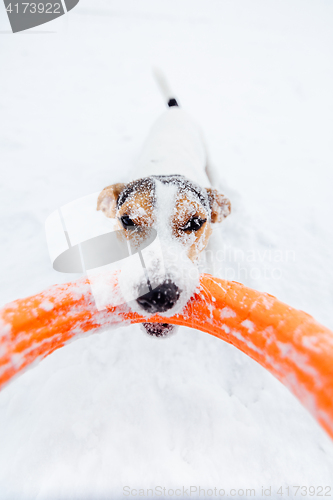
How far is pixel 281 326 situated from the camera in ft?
2.97

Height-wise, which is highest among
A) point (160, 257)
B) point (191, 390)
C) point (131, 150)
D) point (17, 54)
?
point (17, 54)

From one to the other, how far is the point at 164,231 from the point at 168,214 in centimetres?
16

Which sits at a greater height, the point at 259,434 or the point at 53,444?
the point at 53,444

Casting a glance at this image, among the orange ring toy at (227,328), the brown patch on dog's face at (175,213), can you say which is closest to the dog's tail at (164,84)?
the brown patch on dog's face at (175,213)

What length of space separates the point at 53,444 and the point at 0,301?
1.65m

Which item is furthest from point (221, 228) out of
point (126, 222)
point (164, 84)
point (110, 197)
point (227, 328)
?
point (164, 84)

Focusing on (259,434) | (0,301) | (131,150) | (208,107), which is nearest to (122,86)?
(208,107)

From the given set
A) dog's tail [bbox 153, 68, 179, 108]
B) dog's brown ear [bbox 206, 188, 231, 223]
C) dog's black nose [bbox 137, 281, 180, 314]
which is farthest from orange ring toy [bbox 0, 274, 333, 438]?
dog's tail [bbox 153, 68, 179, 108]

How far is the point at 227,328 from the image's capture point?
1.14 metres

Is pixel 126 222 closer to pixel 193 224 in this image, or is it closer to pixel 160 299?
pixel 193 224

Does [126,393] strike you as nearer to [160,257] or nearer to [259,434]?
[259,434]

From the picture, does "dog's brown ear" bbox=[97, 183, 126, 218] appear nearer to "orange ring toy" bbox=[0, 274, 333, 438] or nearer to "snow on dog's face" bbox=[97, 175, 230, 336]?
"snow on dog's face" bbox=[97, 175, 230, 336]

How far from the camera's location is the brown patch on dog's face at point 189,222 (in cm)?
195

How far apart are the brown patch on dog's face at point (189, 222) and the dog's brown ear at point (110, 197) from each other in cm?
81
